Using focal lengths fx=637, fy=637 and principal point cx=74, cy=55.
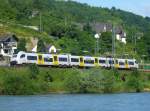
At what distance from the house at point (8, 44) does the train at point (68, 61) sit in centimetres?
1669

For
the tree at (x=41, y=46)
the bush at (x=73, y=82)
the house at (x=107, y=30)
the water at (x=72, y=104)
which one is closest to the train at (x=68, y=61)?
the bush at (x=73, y=82)

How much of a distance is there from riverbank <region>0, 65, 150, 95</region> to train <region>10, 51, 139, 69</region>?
3485mm

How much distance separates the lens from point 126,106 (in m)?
59.6

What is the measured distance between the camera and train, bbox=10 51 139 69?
88.6 metres

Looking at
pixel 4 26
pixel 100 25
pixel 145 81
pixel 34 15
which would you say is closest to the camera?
pixel 145 81

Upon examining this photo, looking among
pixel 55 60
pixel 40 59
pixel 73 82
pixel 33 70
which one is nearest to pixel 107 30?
pixel 55 60

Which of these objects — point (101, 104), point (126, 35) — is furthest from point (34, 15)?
point (101, 104)

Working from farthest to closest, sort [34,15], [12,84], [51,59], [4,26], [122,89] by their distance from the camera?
[34,15] < [4,26] < [51,59] < [122,89] < [12,84]

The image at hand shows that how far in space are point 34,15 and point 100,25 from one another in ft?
78.7

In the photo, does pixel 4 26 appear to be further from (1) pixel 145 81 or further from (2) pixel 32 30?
(1) pixel 145 81

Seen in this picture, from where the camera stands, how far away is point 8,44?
110m

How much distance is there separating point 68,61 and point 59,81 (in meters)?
10.1

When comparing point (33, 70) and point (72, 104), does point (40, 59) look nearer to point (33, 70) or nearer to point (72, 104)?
point (33, 70)

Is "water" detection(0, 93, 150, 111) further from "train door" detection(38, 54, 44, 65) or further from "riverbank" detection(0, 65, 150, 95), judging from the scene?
"train door" detection(38, 54, 44, 65)
